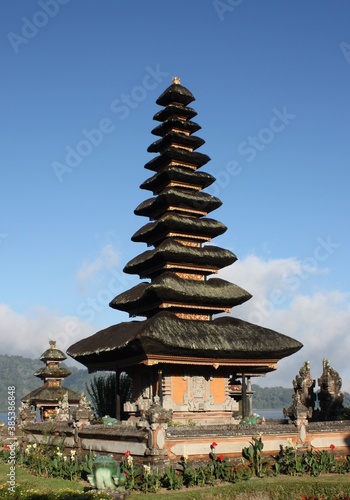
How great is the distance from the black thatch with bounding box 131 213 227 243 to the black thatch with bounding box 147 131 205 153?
5043 millimetres

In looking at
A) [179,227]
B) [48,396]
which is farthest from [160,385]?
[48,396]

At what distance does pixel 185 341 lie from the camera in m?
28.5

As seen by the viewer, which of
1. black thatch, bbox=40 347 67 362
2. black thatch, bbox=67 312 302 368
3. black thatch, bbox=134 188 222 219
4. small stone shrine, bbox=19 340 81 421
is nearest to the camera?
black thatch, bbox=67 312 302 368

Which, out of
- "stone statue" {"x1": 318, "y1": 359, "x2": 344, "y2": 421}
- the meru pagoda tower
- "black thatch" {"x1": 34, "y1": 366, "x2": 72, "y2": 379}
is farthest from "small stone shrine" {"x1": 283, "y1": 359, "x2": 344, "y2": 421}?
"black thatch" {"x1": 34, "y1": 366, "x2": 72, "y2": 379}

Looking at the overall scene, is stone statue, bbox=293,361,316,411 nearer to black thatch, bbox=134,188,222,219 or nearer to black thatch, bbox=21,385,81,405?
black thatch, bbox=134,188,222,219

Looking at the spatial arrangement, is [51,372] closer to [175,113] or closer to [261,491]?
[175,113]

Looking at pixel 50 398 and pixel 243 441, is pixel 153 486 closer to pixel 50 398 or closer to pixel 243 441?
pixel 243 441

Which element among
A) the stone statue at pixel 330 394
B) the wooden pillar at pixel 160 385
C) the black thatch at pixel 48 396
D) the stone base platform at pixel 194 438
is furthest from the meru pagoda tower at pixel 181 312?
the black thatch at pixel 48 396

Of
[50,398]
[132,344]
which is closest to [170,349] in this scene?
[132,344]

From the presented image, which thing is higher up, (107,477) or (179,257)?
(179,257)

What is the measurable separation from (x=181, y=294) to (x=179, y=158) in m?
9.64

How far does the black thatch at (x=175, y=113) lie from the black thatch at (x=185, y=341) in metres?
13.4

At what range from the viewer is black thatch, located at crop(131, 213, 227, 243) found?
112ft

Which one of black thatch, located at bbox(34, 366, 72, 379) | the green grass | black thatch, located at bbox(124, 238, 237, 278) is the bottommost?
the green grass
